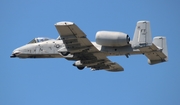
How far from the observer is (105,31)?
63125 millimetres

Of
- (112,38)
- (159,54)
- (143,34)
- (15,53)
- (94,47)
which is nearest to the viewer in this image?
(143,34)

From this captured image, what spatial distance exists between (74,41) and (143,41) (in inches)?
297

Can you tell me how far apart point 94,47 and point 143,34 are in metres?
6.30

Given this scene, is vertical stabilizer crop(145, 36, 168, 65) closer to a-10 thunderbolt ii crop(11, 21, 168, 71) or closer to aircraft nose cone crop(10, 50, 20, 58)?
a-10 thunderbolt ii crop(11, 21, 168, 71)

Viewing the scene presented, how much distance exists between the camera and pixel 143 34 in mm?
62562

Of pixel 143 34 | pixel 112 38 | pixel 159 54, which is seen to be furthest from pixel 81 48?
pixel 159 54

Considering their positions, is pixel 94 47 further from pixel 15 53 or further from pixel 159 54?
pixel 15 53

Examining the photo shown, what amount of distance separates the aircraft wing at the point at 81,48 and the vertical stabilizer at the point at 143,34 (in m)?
5.57

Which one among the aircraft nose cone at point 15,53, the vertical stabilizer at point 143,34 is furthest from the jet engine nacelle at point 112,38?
the aircraft nose cone at point 15,53

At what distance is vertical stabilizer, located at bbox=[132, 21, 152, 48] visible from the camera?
62.4 m

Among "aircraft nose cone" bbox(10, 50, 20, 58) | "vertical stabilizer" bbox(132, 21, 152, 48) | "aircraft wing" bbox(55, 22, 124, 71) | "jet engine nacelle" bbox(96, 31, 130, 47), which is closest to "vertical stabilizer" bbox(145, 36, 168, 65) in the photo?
"vertical stabilizer" bbox(132, 21, 152, 48)

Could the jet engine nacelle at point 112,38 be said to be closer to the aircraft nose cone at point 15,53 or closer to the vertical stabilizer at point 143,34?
the vertical stabilizer at point 143,34

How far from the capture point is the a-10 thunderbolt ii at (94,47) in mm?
62531

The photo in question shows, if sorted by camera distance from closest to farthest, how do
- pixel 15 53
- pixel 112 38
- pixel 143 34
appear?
pixel 143 34 < pixel 112 38 < pixel 15 53
